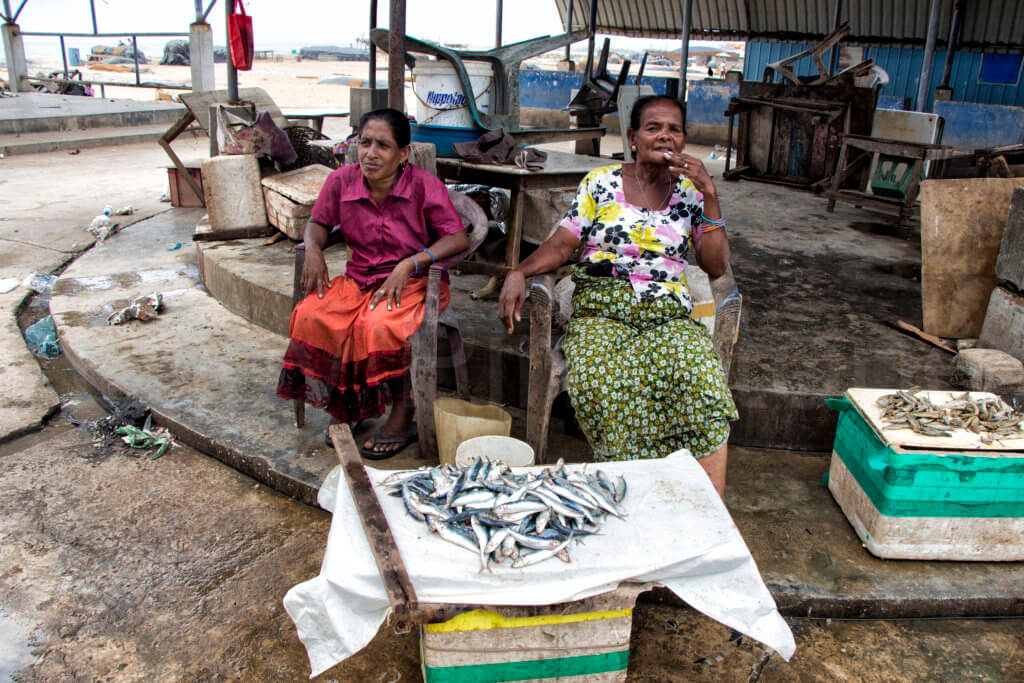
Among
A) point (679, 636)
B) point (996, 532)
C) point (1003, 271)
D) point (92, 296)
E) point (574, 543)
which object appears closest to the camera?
point (574, 543)

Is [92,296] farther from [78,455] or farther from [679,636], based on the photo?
[679,636]

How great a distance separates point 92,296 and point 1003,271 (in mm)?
5412

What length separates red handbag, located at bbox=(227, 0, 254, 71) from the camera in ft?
23.8

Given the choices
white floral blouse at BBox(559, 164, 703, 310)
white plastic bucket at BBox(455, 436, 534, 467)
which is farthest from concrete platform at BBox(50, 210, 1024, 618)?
white floral blouse at BBox(559, 164, 703, 310)

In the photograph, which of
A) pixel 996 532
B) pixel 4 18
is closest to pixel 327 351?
pixel 996 532

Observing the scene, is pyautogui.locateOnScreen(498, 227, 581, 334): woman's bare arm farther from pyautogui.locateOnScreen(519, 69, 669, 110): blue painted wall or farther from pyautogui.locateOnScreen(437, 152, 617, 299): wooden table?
pyautogui.locateOnScreen(519, 69, 669, 110): blue painted wall

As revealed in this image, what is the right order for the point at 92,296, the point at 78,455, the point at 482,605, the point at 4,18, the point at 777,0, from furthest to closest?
the point at 4,18, the point at 777,0, the point at 92,296, the point at 78,455, the point at 482,605

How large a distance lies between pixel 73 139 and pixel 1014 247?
1335 cm

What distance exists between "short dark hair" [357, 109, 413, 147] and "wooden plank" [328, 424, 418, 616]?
4.50 feet

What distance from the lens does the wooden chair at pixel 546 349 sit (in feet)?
9.50

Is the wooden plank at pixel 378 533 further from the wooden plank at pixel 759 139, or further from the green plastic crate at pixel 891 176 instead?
the wooden plank at pixel 759 139

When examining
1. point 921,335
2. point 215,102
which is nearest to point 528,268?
point 921,335

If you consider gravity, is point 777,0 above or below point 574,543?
above

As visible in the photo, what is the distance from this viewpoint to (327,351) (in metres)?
3.17
